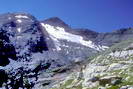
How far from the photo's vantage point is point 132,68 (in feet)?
366

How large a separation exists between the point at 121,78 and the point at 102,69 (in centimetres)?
3851

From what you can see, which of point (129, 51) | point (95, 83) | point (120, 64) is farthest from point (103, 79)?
point (129, 51)

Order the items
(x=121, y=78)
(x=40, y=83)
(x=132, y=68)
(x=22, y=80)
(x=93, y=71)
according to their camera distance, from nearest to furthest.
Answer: (x=22, y=80), (x=121, y=78), (x=132, y=68), (x=93, y=71), (x=40, y=83)

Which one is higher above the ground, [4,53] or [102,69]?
[4,53]

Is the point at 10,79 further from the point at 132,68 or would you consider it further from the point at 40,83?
the point at 40,83

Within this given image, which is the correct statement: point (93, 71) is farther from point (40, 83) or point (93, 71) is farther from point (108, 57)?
point (40, 83)

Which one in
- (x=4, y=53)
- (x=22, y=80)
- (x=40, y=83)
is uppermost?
(x=4, y=53)

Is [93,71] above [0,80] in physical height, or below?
below

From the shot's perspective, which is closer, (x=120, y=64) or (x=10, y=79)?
(x=10, y=79)

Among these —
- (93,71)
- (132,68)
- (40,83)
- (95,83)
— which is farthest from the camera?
(40,83)

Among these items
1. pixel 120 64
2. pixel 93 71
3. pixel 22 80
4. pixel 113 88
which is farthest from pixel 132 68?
pixel 22 80

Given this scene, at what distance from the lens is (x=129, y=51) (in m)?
158

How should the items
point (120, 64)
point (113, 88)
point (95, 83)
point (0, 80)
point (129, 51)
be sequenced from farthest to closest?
1. point (129, 51)
2. point (120, 64)
3. point (95, 83)
4. point (113, 88)
5. point (0, 80)

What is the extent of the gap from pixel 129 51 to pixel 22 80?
125m
